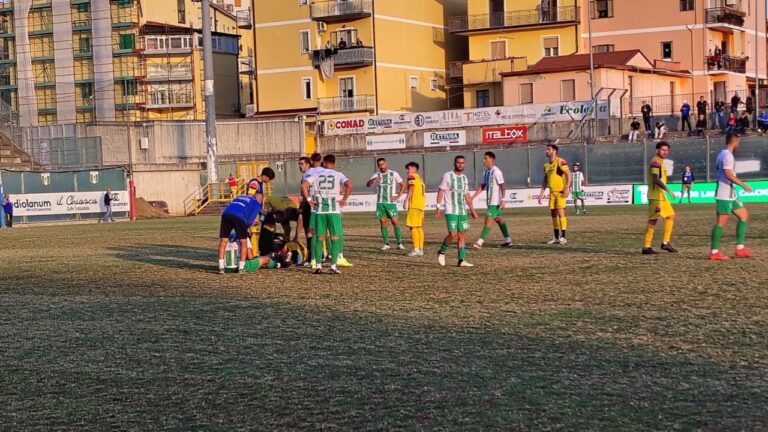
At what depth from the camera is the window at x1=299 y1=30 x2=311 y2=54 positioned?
70250 mm

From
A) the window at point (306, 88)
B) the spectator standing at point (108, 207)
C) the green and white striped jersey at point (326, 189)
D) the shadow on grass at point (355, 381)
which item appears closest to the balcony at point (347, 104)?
the window at point (306, 88)

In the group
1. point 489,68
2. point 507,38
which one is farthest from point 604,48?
point 489,68

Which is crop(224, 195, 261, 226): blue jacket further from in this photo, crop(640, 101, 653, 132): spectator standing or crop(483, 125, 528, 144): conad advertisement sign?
crop(483, 125, 528, 144): conad advertisement sign

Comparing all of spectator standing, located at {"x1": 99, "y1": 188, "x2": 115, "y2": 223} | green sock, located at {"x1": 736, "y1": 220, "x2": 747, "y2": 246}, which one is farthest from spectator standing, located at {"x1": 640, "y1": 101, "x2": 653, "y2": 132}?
green sock, located at {"x1": 736, "y1": 220, "x2": 747, "y2": 246}

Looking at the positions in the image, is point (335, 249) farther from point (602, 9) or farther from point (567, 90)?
point (602, 9)

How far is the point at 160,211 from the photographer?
1989 inches

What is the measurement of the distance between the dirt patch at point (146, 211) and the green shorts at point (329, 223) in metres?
34.8

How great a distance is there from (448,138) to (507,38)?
17.8m

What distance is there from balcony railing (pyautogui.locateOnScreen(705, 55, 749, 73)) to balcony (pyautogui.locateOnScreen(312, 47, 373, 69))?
24166 mm

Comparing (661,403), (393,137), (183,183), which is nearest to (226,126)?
(183,183)

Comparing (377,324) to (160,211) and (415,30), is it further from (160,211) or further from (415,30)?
(415,30)

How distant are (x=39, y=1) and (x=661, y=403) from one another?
77607 mm

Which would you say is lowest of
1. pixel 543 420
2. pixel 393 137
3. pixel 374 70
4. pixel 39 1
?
pixel 543 420

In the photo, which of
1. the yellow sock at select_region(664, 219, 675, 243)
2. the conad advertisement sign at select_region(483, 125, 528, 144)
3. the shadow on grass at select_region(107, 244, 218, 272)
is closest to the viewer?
the yellow sock at select_region(664, 219, 675, 243)
